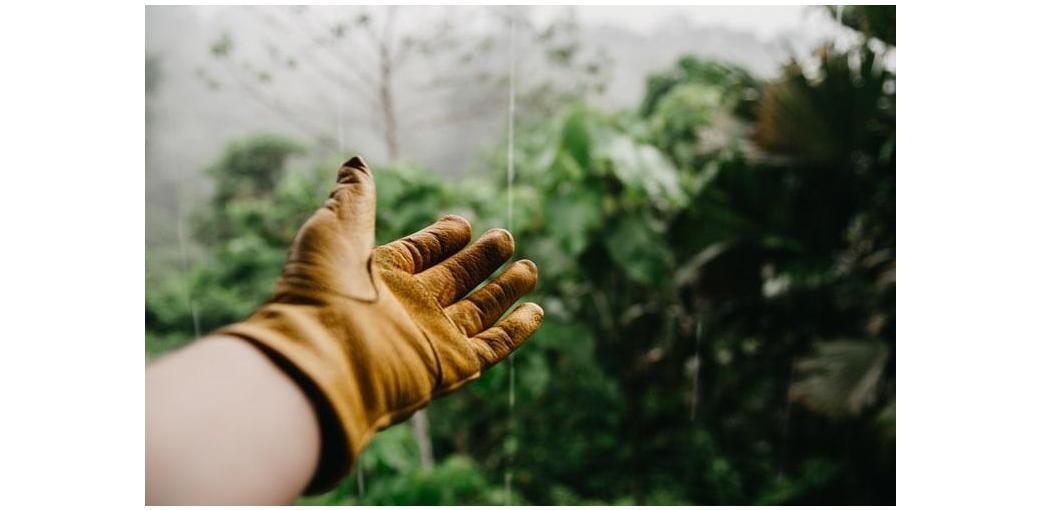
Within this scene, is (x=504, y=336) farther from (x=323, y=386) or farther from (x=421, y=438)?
(x=421, y=438)

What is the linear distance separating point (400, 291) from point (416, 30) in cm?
281

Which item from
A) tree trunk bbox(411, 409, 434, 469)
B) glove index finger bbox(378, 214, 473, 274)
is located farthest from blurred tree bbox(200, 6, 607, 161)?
glove index finger bbox(378, 214, 473, 274)

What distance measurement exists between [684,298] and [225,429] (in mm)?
2975

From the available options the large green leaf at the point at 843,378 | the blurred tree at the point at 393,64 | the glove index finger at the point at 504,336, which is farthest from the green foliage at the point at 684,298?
the glove index finger at the point at 504,336

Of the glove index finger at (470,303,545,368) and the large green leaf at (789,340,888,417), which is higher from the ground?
the glove index finger at (470,303,545,368)

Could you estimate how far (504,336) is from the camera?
78 centimetres

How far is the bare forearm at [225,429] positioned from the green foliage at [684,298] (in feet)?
6.33

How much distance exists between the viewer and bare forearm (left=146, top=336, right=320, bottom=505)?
1.67 feet

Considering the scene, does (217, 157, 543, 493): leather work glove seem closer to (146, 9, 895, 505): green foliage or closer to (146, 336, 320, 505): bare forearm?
(146, 336, 320, 505): bare forearm

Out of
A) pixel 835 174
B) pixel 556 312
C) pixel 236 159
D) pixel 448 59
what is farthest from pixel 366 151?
pixel 835 174

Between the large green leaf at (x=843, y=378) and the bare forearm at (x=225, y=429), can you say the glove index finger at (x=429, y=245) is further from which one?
the large green leaf at (x=843, y=378)

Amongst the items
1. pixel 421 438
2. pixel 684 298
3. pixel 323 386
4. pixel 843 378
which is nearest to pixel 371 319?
pixel 323 386

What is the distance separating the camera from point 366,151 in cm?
362
